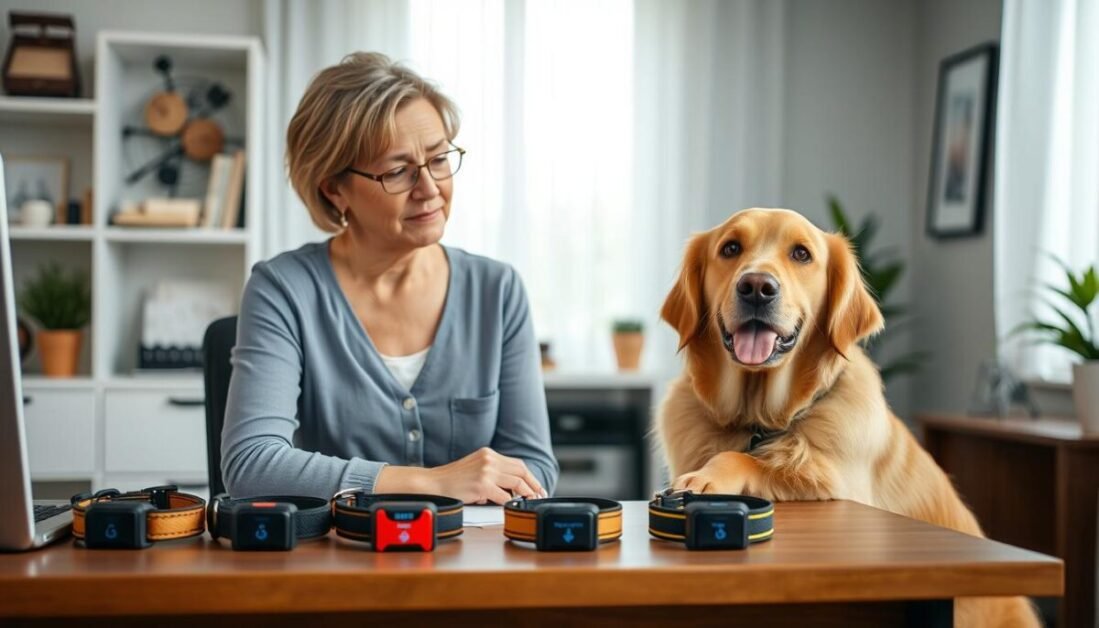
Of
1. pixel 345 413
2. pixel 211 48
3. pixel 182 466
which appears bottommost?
pixel 182 466

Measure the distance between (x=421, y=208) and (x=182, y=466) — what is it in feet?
7.51

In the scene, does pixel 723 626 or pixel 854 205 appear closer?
pixel 723 626

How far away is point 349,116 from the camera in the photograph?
Answer: 5.63 ft

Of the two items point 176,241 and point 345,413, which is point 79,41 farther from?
point 345,413

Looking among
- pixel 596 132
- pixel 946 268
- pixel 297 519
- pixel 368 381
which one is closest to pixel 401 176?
pixel 368 381

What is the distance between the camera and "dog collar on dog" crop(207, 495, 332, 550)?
95 centimetres

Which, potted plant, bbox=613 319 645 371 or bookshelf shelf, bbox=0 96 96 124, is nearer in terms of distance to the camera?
bookshelf shelf, bbox=0 96 96 124

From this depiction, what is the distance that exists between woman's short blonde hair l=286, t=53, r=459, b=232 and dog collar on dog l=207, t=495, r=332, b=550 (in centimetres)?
86

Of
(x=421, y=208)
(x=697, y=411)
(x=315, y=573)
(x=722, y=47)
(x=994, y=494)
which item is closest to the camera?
(x=315, y=573)

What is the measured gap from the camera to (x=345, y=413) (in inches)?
66.6

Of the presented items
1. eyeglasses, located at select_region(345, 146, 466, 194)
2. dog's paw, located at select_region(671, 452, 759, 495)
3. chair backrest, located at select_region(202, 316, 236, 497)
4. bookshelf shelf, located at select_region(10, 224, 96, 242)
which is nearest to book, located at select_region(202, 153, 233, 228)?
bookshelf shelf, located at select_region(10, 224, 96, 242)

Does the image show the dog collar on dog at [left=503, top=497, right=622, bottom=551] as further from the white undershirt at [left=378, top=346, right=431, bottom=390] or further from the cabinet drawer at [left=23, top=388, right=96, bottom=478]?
the cabinet drawer at [left=23, top=388, right=96, bottom=478]

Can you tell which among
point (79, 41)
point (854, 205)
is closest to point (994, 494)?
point (854, 205)

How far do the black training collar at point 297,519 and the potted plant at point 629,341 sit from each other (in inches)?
123
